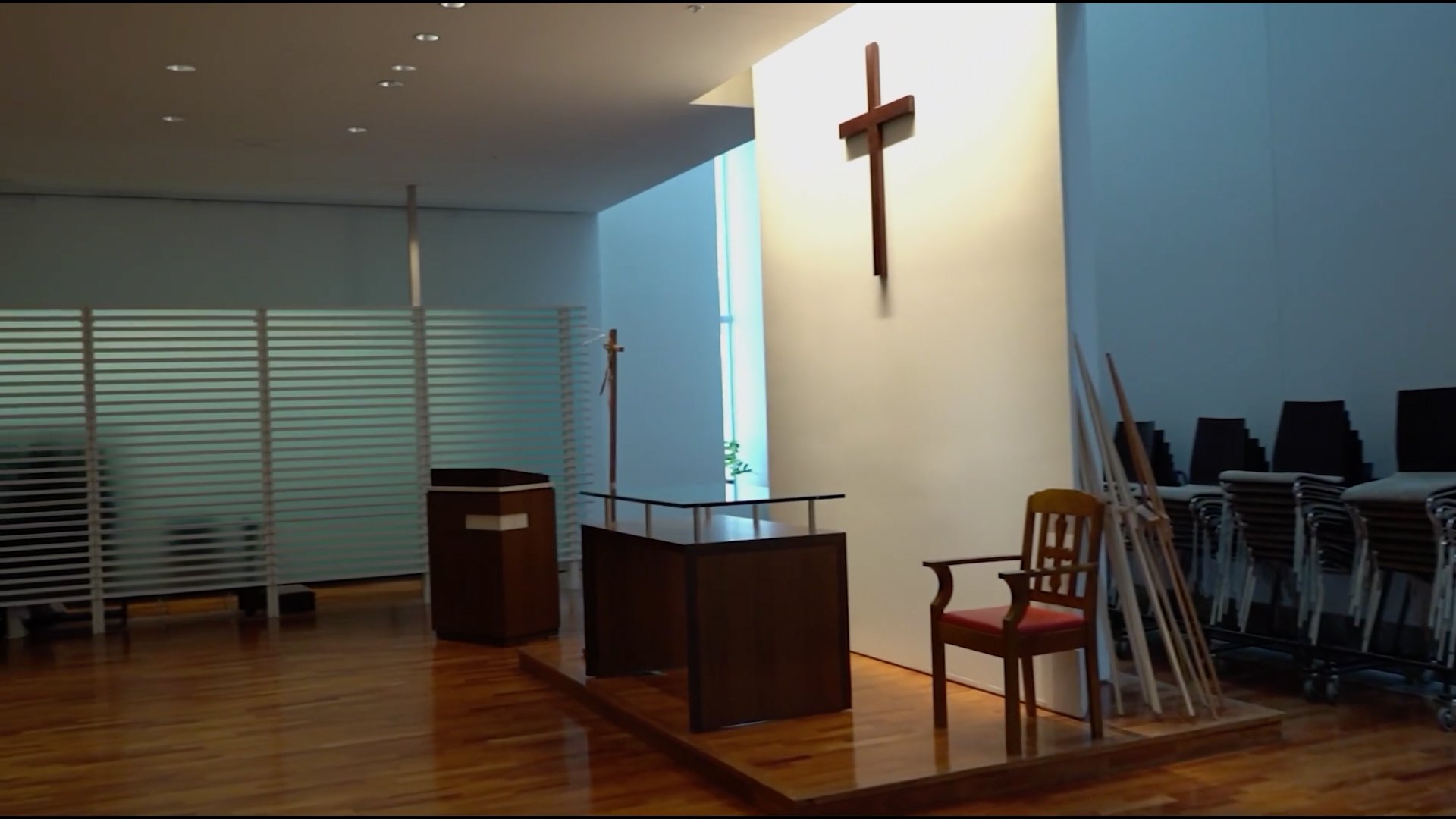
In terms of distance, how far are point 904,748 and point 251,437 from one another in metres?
5.99

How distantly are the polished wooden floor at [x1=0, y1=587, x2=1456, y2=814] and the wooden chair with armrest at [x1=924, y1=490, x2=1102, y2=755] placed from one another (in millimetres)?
410

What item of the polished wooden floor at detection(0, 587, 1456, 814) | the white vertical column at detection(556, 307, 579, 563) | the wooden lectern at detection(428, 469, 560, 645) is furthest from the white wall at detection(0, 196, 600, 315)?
the polished wooden floor at detection(0, 587, 1456, 814)

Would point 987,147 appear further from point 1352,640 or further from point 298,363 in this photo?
point 298,363

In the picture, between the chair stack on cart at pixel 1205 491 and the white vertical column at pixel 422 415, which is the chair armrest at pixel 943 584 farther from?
the white vertical column at pixel 422 415

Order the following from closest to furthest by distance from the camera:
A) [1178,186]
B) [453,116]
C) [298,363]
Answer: [453,116] < [1178,186] < [298,363]

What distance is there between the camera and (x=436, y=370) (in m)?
9.55

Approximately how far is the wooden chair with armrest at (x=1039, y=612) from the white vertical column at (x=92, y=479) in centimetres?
592

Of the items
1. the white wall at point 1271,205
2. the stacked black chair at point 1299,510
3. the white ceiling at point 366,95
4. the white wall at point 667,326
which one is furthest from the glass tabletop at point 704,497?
the white wall at point 667,326

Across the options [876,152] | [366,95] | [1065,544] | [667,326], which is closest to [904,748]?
[1065,544]

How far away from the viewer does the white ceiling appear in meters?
5.23

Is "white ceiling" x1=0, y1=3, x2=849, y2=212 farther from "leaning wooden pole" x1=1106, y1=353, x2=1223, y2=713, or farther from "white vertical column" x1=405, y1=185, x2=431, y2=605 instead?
"leaning wooden pole" x1=1106, y1=353, x2=1223, y2=713

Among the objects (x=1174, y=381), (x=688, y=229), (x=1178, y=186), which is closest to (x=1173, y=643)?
(x=1174, y=381)

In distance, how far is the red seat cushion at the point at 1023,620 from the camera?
4.43 meters

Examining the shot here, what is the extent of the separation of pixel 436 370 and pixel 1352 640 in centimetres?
631
